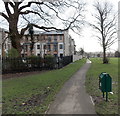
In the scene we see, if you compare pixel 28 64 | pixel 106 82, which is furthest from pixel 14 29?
pixel 106 82

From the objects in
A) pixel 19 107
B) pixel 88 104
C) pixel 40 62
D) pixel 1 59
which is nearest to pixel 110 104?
pixel 88 104

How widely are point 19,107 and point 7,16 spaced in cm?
1628

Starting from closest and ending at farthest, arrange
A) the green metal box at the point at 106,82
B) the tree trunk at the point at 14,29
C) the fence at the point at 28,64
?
the green metal box at the point at 106,82 → the fence at the point at 28,64 → the tree trunk at the point at 14,29

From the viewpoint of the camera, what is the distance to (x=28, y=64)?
58.2 feet

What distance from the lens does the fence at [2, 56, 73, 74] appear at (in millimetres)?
15938

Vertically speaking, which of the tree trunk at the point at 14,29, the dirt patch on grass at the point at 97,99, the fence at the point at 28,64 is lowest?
the dirt patch on grass at the point at 97,99

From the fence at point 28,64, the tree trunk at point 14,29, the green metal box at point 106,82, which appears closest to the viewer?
the green metal box at point 106,82

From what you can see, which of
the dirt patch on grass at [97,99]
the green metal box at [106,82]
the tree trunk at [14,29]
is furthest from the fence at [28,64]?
the green metal box at [106,82]

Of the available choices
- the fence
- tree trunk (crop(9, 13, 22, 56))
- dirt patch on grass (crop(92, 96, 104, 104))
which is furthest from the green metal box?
tree trunk (crop(9, 13, 22, 56))

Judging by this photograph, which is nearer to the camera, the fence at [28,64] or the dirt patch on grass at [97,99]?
the dirt patch on grass at [97,99]

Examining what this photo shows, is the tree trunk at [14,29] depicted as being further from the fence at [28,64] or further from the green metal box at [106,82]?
the green metal box at [106,82]

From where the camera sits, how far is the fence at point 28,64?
52.3 ft

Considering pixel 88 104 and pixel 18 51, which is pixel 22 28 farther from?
pixel 88 104

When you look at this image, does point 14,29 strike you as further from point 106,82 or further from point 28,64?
point 106,82
